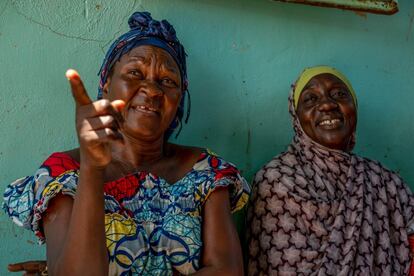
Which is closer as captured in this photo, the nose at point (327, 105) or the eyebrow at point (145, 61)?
the eyebrow at point (145, 61)

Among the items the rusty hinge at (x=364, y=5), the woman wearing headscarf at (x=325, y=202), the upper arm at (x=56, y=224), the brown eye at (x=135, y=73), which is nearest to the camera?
the upper arm at (x=56, y=224)

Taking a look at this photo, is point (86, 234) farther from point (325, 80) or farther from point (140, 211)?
point (325, 80)

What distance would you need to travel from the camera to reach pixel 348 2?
2896 millimetres

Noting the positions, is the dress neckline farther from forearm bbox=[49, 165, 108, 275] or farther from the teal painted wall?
the teal painted wall

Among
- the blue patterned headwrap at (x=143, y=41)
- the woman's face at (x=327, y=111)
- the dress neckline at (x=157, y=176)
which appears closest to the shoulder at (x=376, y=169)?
the woman's face at (x=327, y=111)

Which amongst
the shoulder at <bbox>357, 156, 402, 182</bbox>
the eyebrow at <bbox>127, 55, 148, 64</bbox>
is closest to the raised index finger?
the eyebrow at <bbox>127, 55, 148, 64</bbox>

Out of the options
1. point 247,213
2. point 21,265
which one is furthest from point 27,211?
point 247,213

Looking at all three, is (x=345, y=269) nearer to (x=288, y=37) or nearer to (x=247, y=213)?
(x=247, y=213)

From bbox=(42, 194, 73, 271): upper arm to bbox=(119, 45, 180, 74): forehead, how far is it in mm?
596

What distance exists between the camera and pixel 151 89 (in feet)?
6.84

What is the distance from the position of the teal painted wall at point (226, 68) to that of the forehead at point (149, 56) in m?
0.43

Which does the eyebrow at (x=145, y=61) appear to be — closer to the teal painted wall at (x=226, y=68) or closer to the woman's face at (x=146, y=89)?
the woman's face at (x=146, y=89)

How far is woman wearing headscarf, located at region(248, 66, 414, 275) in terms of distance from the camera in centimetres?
241

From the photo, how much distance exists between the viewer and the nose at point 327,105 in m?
2.62
